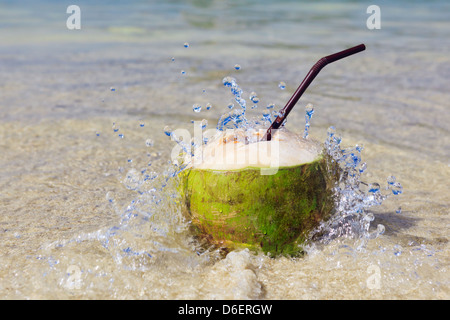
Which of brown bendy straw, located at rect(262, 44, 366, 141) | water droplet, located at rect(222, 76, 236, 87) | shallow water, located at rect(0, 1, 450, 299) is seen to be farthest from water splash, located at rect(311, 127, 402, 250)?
water droplet, located at rect(222, 76, 236, 87)

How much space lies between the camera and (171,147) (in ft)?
10.8

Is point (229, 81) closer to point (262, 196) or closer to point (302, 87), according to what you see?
point (302, 87)

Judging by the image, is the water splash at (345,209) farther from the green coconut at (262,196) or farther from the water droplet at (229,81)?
the water droplet at (229,81)

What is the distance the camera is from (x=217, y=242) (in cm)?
177

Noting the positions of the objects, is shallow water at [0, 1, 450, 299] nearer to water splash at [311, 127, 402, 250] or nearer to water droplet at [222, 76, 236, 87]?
water splash at [311, 127, 402, 250]

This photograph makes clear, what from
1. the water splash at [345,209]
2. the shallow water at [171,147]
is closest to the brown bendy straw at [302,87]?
the water splash at [345,209]

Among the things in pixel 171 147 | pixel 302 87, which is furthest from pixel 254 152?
pixel 171 147

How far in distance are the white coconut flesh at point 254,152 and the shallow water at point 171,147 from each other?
23 centimetres

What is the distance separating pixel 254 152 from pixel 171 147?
64.6 inches

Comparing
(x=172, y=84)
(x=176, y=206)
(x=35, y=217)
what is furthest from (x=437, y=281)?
(x=172, y=84)

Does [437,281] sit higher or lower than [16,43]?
lower

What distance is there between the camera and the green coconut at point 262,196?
167 centimetres

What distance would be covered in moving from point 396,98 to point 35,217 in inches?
130
